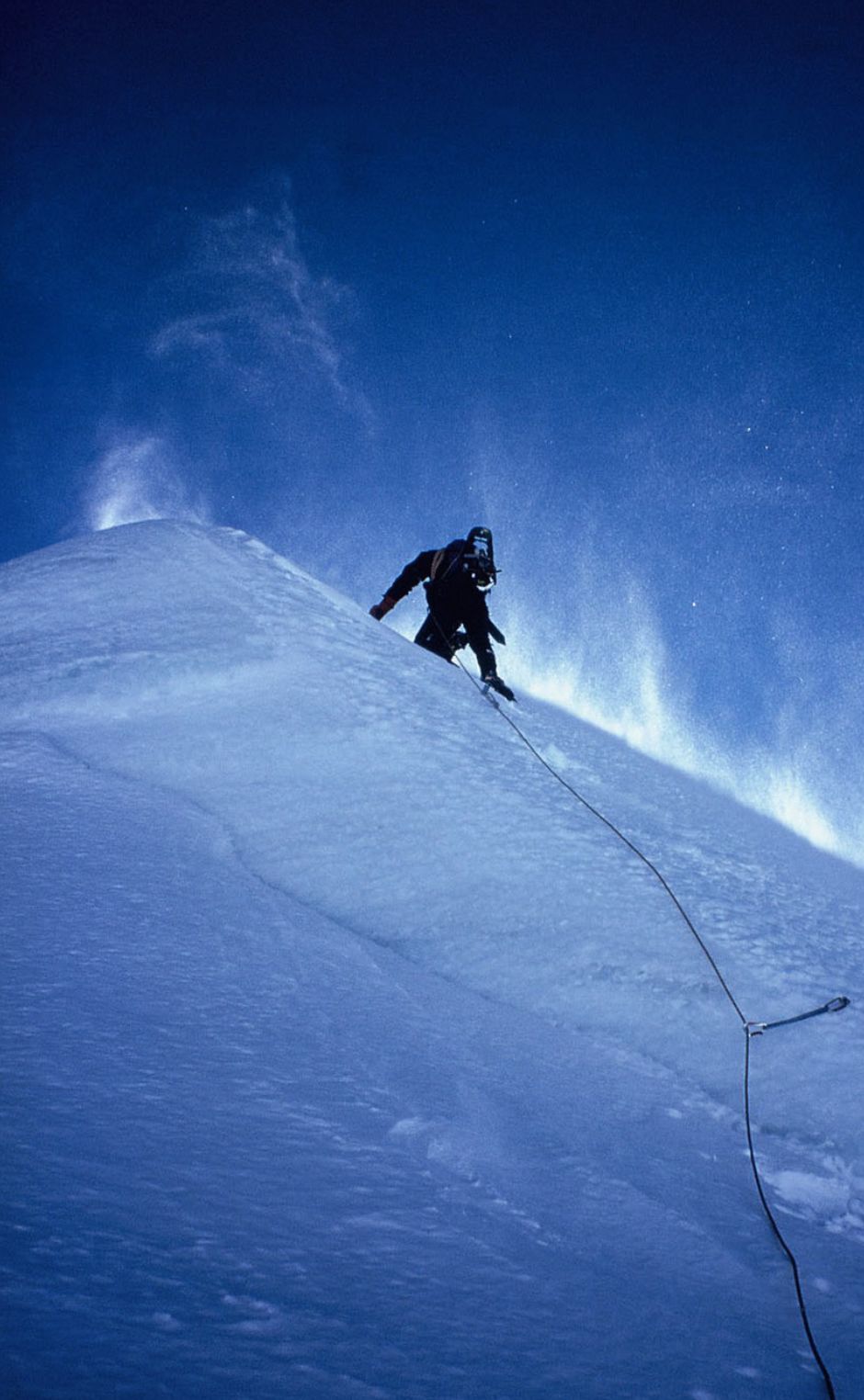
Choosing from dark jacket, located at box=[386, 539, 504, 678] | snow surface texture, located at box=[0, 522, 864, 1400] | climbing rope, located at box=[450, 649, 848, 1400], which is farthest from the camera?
dark jacket, located at box=[386, 539, 504, 678]

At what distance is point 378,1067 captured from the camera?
1315mm

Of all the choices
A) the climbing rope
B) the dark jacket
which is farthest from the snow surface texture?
the dark jacket

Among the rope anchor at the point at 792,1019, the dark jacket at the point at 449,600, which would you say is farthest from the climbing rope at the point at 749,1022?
the dark jacket at the point at 449,600

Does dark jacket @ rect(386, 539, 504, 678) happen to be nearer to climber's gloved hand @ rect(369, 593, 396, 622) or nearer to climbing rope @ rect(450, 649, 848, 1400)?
climber's gloved hand @ rect(369, 593, 396, 622)

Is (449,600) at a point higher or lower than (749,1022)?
higher

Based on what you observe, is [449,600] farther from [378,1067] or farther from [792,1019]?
[378,1067]

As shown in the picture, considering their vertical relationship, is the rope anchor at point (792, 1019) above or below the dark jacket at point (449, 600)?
below

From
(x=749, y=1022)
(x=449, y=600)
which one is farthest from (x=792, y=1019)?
(x=449, y=600)

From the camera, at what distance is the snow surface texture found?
0.73 m

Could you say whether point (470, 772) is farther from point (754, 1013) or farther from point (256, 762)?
point (754, 1013)

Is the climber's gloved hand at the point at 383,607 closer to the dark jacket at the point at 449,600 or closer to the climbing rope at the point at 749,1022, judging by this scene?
the dark jacket at the point at 449,600

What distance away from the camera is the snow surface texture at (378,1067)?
0.73 meters

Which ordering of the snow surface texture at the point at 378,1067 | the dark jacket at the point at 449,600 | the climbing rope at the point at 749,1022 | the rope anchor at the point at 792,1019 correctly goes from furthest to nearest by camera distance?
the dark jacket at the point at 449,600 < the rope anchor at the point at 792,1019 < the climbing rope at the point at 749,1022 < the snow surface texture at the point at 378,1067

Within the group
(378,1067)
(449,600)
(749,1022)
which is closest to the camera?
(378,1067)
